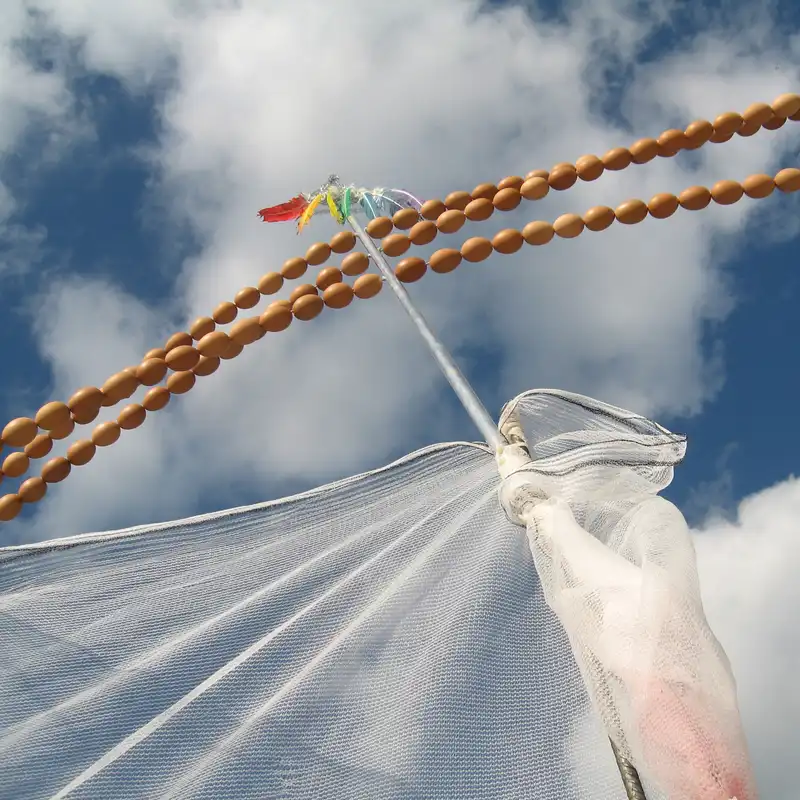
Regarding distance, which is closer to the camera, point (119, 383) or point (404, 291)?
point (119, 383)

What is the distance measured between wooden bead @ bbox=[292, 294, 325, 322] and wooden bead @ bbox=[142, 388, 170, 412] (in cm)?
22

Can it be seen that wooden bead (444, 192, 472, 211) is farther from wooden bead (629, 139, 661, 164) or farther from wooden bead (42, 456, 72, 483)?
wooden bead (42, 456, 72, 483)

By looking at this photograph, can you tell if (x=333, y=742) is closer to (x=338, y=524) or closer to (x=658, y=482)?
(x=338, y=524)

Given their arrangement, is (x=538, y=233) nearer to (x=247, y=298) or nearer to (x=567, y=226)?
(x=567, y=226)

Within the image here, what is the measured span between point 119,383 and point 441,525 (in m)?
0.75

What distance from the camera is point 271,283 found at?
2.08 m

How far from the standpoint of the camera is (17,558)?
1537mm

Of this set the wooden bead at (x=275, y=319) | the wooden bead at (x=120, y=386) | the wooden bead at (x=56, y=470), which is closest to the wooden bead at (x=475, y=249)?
the wooden bead at (x=275, y=319)

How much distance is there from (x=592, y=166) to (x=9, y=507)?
1.55 meters

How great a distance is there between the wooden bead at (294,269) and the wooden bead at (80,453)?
62 cm

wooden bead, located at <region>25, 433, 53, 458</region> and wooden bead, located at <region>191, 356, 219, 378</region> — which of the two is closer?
wooden bead, located at <region>25, 433, 53, 458</region>

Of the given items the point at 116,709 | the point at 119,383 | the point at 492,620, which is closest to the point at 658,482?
the point at 492,620

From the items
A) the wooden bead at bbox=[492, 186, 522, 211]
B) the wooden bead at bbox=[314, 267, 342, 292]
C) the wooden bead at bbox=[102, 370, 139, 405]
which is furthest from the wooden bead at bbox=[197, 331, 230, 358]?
the wooden bead at bbox=[492, 186, 522, 211]

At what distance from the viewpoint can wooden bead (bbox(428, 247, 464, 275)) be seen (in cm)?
206
